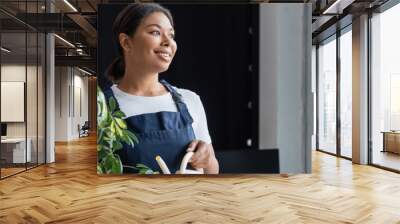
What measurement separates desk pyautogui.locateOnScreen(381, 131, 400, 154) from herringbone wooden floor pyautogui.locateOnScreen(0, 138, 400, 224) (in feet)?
3.01

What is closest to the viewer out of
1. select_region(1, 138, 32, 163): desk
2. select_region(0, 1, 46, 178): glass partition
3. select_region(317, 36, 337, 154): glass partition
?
select_region(0, 1, 46, 178): glass partition

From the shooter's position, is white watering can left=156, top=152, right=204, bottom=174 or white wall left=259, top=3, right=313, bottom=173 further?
white wall left=259, top=3, right=313, bottom=173

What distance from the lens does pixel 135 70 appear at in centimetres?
622

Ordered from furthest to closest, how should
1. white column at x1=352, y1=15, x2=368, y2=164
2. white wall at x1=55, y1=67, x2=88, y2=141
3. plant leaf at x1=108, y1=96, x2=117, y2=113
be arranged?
1. white wall at x1=55, y1=67, x2=88, y2=141
2. white column at x1=352, y1=15, x2=368, y2=164
3. plant leaf at x1=108, y1=96, x2=117, y2=113

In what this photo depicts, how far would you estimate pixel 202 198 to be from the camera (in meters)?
4.99

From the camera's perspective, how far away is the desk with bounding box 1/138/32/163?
23.3 feet

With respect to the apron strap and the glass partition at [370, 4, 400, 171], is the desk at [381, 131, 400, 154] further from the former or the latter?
the apron strap

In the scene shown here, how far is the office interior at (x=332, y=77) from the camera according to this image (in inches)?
283

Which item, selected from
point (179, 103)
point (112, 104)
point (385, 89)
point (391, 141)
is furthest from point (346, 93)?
point (112, 104)

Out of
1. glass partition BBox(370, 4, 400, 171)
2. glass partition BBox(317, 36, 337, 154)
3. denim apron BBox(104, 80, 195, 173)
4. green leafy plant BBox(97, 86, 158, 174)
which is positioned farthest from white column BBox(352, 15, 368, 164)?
green leafy plant BBox(97, 86, 158, 174)

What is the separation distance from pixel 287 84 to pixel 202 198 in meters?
2.47

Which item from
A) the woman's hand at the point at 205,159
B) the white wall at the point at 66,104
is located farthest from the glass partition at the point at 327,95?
the white wall at the point at 66,104

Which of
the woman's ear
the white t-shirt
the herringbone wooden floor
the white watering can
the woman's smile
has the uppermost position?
the woman's ear

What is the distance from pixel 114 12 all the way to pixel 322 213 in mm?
4324
